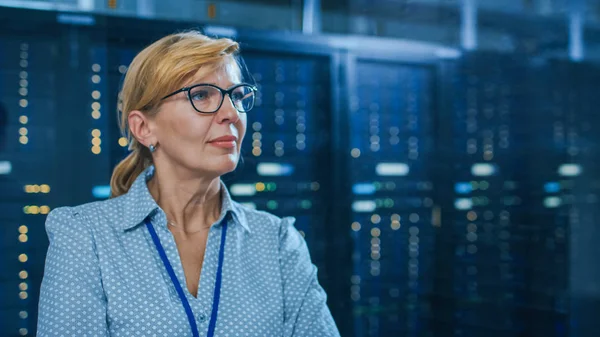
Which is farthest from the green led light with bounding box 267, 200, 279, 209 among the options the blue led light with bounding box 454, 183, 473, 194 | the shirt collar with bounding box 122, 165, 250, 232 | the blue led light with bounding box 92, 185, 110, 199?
the shirt collar with bounding box 122, 165, 250, 232

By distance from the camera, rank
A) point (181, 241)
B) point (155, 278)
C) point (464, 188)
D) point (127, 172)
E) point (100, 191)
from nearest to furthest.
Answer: point (155, 278), point (181, 241), point (127, 172), point (100, 191), point (464, 188)

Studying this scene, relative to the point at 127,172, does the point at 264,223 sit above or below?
below

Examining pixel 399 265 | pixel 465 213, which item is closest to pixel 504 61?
pixel 465 213

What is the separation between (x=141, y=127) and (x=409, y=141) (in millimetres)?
1633

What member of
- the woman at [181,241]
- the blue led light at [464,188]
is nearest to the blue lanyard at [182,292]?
the woman at [181,241]

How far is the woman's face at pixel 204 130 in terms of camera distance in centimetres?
135

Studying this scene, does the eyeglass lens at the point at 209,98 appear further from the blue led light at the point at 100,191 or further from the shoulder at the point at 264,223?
the blue led light at the point at 100,191

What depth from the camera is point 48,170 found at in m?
2.03

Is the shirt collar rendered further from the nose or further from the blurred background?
the blurred background

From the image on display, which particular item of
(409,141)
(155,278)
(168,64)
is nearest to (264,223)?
(155,278)

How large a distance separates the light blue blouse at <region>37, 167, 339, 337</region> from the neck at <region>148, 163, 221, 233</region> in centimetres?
5

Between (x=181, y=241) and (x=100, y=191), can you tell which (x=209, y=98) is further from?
(x=100, y=191)

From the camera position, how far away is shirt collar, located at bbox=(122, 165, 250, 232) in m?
1.32

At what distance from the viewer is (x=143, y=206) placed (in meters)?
1.34
